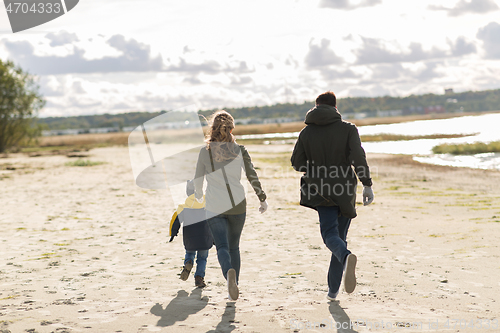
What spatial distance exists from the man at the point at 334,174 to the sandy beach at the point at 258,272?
0.76m

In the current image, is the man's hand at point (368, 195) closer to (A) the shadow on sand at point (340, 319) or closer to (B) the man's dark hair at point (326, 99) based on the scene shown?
(B) the man's dark hair at point (326, 99)

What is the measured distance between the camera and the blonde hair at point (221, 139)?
188 inches

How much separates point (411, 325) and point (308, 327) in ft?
3.12

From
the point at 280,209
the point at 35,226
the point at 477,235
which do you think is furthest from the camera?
the point at 280,209

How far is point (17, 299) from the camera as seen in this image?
5207 millimetres

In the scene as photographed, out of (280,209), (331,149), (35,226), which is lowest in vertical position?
(280,209)

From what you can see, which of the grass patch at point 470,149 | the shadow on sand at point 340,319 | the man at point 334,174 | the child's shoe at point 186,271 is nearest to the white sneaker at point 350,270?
the man at point 334,174

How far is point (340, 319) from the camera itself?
174 inches

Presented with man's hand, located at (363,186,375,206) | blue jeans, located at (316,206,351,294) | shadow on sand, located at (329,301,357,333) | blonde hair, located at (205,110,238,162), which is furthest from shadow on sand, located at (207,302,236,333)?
man's hand, located at (363,186,375,206)

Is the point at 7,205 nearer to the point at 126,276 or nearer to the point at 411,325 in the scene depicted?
the point at 126,276

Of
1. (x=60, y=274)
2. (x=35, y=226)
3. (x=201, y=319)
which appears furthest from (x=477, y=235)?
(x=35, y=226)

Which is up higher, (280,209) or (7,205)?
(7,205)

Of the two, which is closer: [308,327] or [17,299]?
[308,327]

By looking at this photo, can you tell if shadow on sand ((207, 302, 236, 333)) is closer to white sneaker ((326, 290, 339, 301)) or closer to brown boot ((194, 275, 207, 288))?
brown boot ((194, 275, 207, 288))
